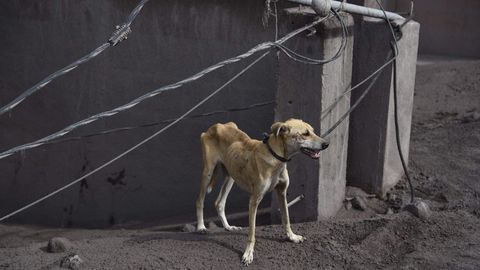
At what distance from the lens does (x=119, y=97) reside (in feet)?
30.5

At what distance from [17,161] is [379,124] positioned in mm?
5178

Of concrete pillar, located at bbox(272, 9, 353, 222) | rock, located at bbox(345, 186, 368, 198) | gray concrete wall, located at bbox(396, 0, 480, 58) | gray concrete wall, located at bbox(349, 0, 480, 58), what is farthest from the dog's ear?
gray concrete wall, located at bbox(396, 0, 480, 58)

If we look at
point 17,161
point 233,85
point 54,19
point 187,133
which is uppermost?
point 54,19

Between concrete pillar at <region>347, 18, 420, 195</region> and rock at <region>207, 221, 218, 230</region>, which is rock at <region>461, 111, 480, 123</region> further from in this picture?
rock at <region>207, 221, 218, 230</region>

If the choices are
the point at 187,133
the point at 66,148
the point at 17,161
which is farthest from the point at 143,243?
the point at 17,161

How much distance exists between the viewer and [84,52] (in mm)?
9430

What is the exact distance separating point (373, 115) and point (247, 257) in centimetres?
270

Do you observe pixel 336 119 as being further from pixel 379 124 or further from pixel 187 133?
pixel 187 133

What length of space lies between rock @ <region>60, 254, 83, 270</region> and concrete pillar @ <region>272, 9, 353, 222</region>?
2.11 metres

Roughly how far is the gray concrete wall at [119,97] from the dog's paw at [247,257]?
8.17 feet

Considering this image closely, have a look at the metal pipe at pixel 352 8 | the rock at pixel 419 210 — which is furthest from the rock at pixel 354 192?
the metal pipe at pixel 352 8

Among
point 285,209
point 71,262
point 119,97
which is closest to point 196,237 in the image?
point 285,209

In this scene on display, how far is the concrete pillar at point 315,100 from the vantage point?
6789mm

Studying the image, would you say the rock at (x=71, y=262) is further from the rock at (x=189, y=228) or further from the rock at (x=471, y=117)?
the rock at (x=471, y=117)
